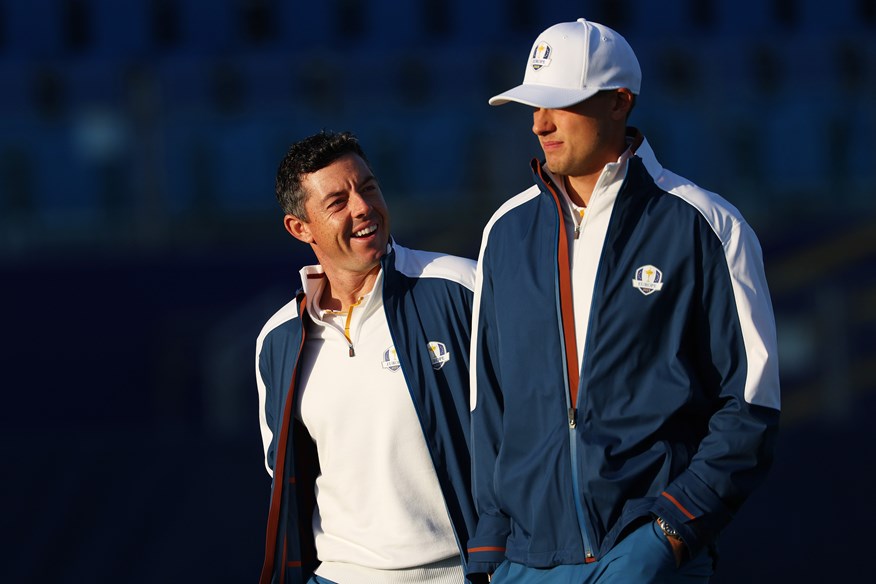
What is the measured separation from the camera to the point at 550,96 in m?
2.65

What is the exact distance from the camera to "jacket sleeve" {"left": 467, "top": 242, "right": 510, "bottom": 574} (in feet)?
8.81

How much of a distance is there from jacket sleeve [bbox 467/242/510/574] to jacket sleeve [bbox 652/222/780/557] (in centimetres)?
37

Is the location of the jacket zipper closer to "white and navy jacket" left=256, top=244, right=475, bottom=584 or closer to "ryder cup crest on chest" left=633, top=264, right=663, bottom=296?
"ryder cup crest on chest" left=633, top=264, right=663, bottom=296

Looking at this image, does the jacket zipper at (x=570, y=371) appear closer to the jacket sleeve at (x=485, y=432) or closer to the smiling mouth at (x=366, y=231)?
the jacket sleeve at (x=485, y=432)

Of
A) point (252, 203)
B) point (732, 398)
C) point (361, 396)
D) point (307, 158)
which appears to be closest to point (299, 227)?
point (307, 158)

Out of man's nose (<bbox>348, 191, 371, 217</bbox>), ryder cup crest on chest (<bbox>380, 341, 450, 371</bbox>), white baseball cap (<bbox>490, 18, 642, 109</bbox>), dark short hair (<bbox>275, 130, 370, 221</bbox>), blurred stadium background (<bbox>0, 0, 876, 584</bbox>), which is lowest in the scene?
blurred stadium background (<bbox>0, 0, 876, 584</bbox>)

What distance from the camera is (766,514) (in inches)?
296

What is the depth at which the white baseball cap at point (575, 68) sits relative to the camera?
2.65 metres

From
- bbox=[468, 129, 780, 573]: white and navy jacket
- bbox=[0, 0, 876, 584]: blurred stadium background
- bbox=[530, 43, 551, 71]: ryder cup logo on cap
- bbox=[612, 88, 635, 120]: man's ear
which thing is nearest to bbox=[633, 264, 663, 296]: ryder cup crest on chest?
bbox=[468, 129, 780, 573]: white and navy jacket

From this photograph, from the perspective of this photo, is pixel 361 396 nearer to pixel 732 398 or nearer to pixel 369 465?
pixel 369 465

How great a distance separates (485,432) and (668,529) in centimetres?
46

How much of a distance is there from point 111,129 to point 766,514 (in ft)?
27.4

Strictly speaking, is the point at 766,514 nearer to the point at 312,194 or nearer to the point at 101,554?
the point at 101,554

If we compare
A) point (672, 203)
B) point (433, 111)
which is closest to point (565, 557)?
point (672, 203)
